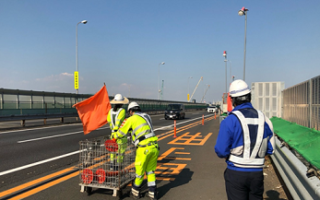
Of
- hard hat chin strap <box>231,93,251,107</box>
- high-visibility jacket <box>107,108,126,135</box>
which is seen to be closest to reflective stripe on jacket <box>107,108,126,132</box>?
high-visibility jacket <box>107,108,126,135</box>

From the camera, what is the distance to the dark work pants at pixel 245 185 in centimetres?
270

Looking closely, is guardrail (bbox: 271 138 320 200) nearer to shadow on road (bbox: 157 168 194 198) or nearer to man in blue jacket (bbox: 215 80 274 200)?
man in blue jacket (bbox: 215 80 274 200)

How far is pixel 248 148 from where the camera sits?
2.71 m

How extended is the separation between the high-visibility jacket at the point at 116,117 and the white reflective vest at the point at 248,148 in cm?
333

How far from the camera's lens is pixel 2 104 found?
58.8 ft

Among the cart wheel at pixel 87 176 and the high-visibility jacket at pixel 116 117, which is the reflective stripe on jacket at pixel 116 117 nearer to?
the high-visibility jacket at pixel 116 117

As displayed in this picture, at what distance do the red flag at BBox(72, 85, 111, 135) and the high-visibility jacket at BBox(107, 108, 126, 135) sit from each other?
14 centimetres

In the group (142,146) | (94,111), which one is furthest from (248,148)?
(94,111)

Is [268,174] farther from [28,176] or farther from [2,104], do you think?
[2,104]

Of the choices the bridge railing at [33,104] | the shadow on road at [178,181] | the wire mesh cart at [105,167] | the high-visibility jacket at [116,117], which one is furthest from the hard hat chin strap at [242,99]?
the bridge railing at [33,104]

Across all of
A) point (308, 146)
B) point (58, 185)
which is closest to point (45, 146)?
point (58, 185)

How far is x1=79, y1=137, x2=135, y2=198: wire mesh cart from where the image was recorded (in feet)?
15.0

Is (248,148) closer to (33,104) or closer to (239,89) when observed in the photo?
(239,89)

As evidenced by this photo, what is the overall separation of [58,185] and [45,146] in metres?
5.36
